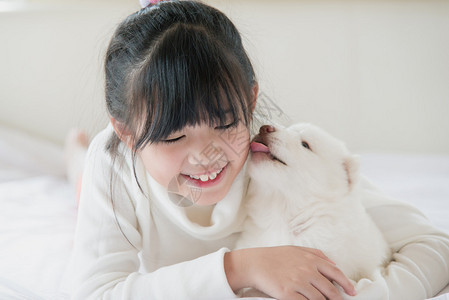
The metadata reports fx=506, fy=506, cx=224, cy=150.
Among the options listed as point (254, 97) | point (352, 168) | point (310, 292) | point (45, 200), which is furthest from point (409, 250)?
point (45, 200)

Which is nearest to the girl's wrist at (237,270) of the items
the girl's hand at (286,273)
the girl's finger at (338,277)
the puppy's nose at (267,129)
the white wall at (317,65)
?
the girl's hand at (286,273)

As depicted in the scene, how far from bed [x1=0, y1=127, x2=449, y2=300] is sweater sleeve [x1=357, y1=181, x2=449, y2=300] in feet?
0.15

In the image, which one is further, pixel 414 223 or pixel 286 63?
pixel 286 63

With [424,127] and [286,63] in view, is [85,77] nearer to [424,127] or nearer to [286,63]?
[286,63]

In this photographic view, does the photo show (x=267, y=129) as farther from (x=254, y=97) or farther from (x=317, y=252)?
(x=317, y=252)

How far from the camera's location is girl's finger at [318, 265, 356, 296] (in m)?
0.74

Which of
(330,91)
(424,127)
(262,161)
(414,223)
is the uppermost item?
(262,161)

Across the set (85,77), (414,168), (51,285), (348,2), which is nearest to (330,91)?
(348,2)

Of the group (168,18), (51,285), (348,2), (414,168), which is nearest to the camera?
(168,18)

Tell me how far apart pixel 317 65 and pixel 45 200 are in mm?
1121

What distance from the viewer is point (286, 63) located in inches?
77.4

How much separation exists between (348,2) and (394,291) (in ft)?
4.55

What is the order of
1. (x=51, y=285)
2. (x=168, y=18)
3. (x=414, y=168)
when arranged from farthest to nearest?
(x=414, y=168), (x=51, y=285), (x=168, y=18)

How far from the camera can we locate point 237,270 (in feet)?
2.49
